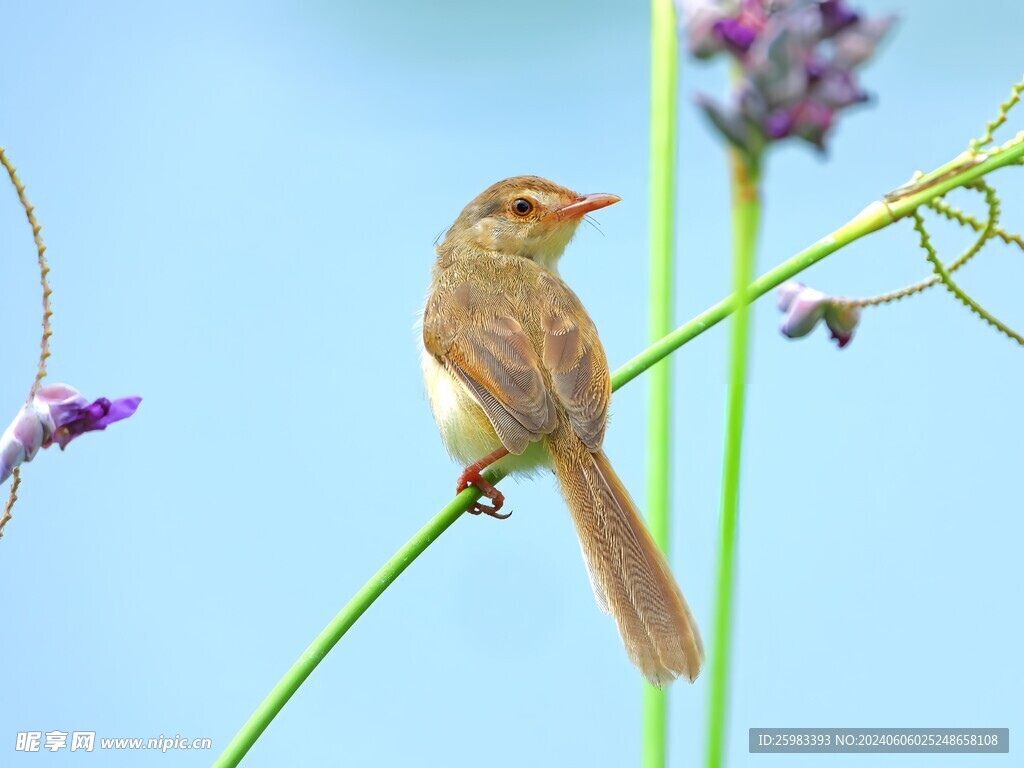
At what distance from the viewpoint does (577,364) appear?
285 centimetres

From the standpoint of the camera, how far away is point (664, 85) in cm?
157

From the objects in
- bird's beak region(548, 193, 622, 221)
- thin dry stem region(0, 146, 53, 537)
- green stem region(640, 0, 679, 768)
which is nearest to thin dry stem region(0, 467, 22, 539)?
thin dry stem region(0, 146, 53, 537)

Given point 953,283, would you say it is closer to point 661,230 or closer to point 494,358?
point 661,230

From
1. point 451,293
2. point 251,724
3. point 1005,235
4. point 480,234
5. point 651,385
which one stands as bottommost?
point 251,724

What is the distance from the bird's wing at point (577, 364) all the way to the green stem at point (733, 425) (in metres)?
1.82

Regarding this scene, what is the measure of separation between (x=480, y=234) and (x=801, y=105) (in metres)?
3.06

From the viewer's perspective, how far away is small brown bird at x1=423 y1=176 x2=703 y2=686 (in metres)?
2.22

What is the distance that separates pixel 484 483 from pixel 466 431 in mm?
264

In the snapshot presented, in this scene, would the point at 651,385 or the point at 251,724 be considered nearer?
the point at 251,724

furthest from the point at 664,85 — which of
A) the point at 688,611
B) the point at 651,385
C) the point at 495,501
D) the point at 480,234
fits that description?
the point at 480,234

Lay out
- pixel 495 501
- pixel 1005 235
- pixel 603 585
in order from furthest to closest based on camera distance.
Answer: pixel 495 501
pixel 603 585
pixel 1005 235

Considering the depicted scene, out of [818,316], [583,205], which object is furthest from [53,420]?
[583,205]

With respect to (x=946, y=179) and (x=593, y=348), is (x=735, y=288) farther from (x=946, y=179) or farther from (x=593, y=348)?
(x=593, y=348)

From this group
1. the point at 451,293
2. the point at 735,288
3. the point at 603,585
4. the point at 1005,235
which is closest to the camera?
the point at 735,288
